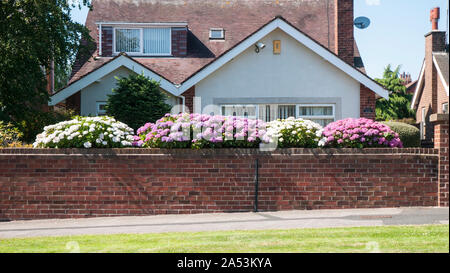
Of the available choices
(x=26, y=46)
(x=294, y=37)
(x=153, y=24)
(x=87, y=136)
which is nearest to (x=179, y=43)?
(x=153, y=24)

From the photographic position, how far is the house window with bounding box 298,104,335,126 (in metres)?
19.3

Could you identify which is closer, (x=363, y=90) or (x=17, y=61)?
(x=17, y=61)

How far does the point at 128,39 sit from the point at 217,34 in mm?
3934

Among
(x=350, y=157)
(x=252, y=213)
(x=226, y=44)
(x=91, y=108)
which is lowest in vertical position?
(x=252, y=213)

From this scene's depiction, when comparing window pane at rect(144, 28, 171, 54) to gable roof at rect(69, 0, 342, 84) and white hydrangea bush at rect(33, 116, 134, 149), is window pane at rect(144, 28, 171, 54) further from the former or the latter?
white hydrangea bush at rect(33, 116, 134, 149)

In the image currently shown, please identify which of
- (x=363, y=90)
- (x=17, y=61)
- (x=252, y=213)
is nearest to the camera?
(x=252, y=213)

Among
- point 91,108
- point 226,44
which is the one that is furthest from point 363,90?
point 91,108

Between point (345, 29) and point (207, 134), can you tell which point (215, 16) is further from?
point (207, 134)

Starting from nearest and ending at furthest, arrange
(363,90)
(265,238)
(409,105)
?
(265,238), (363,90), (409,105)

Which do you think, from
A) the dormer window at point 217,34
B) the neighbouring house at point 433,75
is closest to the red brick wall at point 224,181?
the dormer window at point 217,34

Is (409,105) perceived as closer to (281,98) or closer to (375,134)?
(281,98)

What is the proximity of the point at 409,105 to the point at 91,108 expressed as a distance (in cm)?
2540

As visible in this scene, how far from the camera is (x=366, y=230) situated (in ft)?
26.8

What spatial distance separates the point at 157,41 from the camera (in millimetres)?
22531
